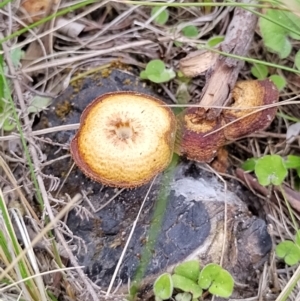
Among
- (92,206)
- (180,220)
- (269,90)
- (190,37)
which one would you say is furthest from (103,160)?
(190,37)

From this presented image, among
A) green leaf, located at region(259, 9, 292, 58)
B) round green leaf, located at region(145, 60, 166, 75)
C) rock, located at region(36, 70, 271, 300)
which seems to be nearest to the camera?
rock, located at region(36, 70, 271, 300)

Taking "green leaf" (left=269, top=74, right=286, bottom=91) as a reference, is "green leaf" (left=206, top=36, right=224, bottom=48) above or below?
above

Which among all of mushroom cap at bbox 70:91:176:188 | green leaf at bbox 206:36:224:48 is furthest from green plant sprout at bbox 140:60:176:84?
mushroom cap at bbox 70:91:176:188

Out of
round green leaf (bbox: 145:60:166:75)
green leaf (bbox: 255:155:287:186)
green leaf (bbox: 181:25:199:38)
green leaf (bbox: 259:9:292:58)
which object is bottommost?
green leaf (bbox: 255:155:287:186)

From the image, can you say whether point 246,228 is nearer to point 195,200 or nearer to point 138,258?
point 195,200

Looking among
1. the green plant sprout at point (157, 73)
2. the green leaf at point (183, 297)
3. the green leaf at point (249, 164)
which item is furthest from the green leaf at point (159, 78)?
the green leaf at point (183, 297)

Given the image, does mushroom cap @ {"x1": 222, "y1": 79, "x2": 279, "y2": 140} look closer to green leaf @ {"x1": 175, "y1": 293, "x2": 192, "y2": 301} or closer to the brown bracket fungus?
the brown bracket fungus
